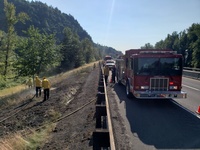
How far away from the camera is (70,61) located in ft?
232

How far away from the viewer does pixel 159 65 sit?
12.6 metres

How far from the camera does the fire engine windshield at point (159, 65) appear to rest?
496 inches

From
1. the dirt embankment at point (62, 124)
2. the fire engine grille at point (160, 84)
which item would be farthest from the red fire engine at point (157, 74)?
the dirt embankment at point (62, 124)

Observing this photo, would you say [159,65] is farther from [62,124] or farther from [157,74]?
[62,124]

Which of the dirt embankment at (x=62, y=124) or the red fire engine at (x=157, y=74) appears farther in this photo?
the red fire engine at (x=157, y=74)

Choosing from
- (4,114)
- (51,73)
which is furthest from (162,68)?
(51,73)

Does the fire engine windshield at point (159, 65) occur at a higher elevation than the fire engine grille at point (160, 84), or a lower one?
higher

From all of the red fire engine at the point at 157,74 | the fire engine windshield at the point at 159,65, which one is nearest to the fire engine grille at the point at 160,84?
the red fire engine at the point at 157,74

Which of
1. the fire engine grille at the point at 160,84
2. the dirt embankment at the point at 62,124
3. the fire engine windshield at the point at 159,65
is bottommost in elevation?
the dirt embankment at the point at 62,124

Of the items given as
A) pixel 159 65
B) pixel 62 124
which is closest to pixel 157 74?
pixel 159 65

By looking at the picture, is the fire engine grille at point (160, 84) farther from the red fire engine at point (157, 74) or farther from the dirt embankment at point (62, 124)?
the dirt embankment at point (62, 124)

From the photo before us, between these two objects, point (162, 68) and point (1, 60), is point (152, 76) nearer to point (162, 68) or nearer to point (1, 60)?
point (162, 68)

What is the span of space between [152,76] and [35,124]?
6.34 m

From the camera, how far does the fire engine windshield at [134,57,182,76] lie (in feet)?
41.3
